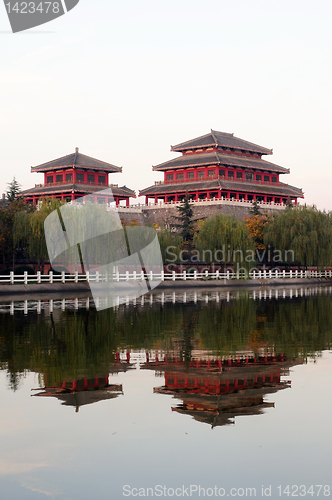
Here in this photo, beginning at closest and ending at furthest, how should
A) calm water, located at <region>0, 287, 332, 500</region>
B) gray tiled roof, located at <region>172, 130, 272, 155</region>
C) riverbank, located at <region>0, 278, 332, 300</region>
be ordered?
calm water, located at <region>0, 287, 332, 500</region> → riverbank, located at <region>0, 278, 332, 300</region> → gray tiled roof, located at <region>172, 130, 272, 155</region>

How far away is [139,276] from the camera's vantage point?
42.6 metres

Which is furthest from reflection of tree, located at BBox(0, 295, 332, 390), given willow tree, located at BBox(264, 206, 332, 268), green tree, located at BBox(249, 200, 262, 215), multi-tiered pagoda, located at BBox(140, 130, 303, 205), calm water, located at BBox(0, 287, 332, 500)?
multi-tiered pagoda, located at BBox(140, 130, 303, 205)

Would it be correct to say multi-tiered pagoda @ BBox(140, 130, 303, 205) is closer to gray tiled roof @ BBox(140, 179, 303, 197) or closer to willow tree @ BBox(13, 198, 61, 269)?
gray tiled roof @ BBox(140, 179, 303, 197)

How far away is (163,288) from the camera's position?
39219 millimetres

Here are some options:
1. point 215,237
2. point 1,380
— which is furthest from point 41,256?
point 1,380

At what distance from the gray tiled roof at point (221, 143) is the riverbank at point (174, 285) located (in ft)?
76.6

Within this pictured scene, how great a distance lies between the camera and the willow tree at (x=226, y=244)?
4647 cm

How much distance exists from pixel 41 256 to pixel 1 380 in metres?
30.5

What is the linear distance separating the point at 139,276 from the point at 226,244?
8.03 m

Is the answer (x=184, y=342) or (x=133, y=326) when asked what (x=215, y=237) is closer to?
(x=133, y=326)

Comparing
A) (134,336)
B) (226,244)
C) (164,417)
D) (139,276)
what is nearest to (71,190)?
(226,244)

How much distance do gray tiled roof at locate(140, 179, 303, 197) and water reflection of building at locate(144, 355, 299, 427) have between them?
56.4 meters

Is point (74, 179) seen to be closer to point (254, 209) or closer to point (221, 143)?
point (221, 143)

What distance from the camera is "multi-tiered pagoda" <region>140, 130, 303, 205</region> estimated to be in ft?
221
